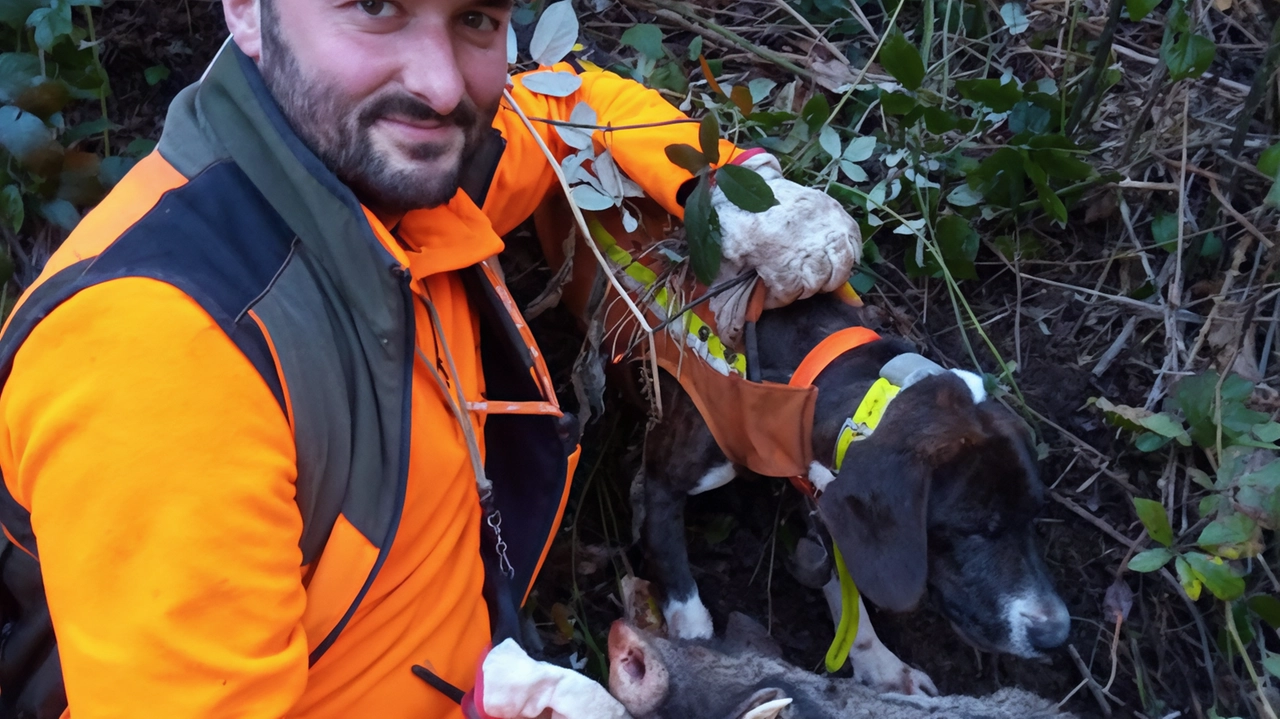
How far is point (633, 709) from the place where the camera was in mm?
1667

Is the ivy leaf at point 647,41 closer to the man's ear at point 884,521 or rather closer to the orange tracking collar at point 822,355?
the orange tracking collar at point 822,355

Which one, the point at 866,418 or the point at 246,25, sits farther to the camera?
the point at 866,418

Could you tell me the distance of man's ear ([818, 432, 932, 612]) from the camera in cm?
215

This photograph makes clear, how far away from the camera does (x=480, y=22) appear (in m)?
1.87

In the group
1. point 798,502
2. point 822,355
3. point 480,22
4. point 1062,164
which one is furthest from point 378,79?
point 1062,164

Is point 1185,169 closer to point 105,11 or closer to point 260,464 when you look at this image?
point 260,464

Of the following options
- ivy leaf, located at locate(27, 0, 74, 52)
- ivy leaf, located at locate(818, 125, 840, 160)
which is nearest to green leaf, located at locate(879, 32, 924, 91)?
ivy leaf, located at locate(818, 125, 840, 160)

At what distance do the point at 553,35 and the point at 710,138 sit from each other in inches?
22.2

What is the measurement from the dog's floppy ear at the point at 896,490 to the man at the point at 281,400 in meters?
0.72

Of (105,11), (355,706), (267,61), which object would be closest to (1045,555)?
(355,706)

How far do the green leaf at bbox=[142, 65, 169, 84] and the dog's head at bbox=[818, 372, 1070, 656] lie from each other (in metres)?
2.68

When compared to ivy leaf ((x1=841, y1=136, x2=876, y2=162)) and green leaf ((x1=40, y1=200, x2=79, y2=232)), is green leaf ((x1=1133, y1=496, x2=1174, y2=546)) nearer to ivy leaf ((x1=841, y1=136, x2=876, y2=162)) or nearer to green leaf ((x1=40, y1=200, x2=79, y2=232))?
ivy leaf ((x1=841, y1=136, x2=876, y2=162))

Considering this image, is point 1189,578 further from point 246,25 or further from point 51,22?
point 51,22

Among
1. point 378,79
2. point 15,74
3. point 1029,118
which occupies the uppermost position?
point 378,79
